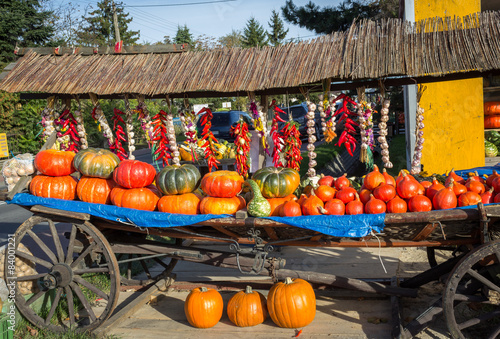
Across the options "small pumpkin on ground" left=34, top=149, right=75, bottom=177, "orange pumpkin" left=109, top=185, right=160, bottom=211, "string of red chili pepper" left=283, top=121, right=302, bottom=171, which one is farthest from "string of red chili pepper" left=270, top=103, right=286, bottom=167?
"small pumpkin on ground" left=34, top=149, right=75, bottom=177

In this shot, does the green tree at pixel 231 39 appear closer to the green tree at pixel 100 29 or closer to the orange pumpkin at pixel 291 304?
the green tree at pixel 100 29

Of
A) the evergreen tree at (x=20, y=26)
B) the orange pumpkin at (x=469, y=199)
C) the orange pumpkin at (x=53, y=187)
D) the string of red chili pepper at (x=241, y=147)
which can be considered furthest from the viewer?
the evergreen tree at (x=20, y=26)

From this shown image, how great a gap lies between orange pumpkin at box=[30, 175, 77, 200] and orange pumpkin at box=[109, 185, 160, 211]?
21.7 inches

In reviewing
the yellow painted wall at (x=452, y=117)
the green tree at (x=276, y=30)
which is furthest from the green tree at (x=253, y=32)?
the yellow painted wall at (x=452, y=117)

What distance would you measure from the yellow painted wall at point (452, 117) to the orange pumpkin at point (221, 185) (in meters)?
5.40

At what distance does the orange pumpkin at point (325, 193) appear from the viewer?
403 centimetres

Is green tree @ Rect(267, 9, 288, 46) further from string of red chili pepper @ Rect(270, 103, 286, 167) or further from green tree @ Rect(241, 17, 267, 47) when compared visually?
string of red chili pepper @ Rect(270, 103, 286, 167)

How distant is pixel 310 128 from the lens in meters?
4.95

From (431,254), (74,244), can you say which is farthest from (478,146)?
(74,244)

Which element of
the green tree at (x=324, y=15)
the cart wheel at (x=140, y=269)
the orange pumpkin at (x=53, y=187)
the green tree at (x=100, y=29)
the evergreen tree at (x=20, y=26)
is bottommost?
the cart wheel at (x=140, y=269)

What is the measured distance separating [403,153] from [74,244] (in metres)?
11.8

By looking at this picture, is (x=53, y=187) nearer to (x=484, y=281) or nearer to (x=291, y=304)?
(x=291, y=304)

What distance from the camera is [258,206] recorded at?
390 centimetres

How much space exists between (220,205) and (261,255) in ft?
2.02
